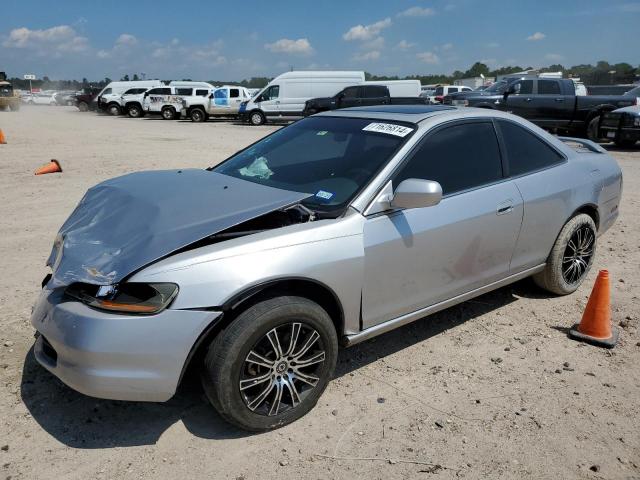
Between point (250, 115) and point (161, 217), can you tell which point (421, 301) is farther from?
point (250, 115)

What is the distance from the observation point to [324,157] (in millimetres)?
3717

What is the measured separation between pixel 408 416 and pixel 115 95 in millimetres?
36729

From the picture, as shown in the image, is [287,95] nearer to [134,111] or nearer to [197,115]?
[197,115]

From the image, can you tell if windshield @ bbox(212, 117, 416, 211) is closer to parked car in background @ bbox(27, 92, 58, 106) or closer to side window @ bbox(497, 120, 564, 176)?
side window @ bbox(497, 120, 564, 176)

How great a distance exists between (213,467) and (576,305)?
11.1 ft

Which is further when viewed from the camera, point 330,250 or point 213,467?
point 330,250

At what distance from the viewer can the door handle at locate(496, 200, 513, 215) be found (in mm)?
3748

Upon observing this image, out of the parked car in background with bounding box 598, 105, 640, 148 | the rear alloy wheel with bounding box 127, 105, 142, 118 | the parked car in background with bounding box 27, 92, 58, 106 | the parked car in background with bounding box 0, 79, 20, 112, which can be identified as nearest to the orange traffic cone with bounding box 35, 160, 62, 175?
the parked car in background with bounding box 598, 105, 640, 148

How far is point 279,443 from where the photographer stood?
9.21ft

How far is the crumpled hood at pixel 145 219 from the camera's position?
2633 mm

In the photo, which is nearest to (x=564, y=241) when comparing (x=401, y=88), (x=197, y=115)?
(x=401, y=88)

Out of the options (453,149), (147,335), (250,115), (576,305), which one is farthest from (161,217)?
(250,115)

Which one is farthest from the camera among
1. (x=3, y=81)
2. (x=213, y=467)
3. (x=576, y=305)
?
(x=3, y=81)

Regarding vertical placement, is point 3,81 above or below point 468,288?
above
